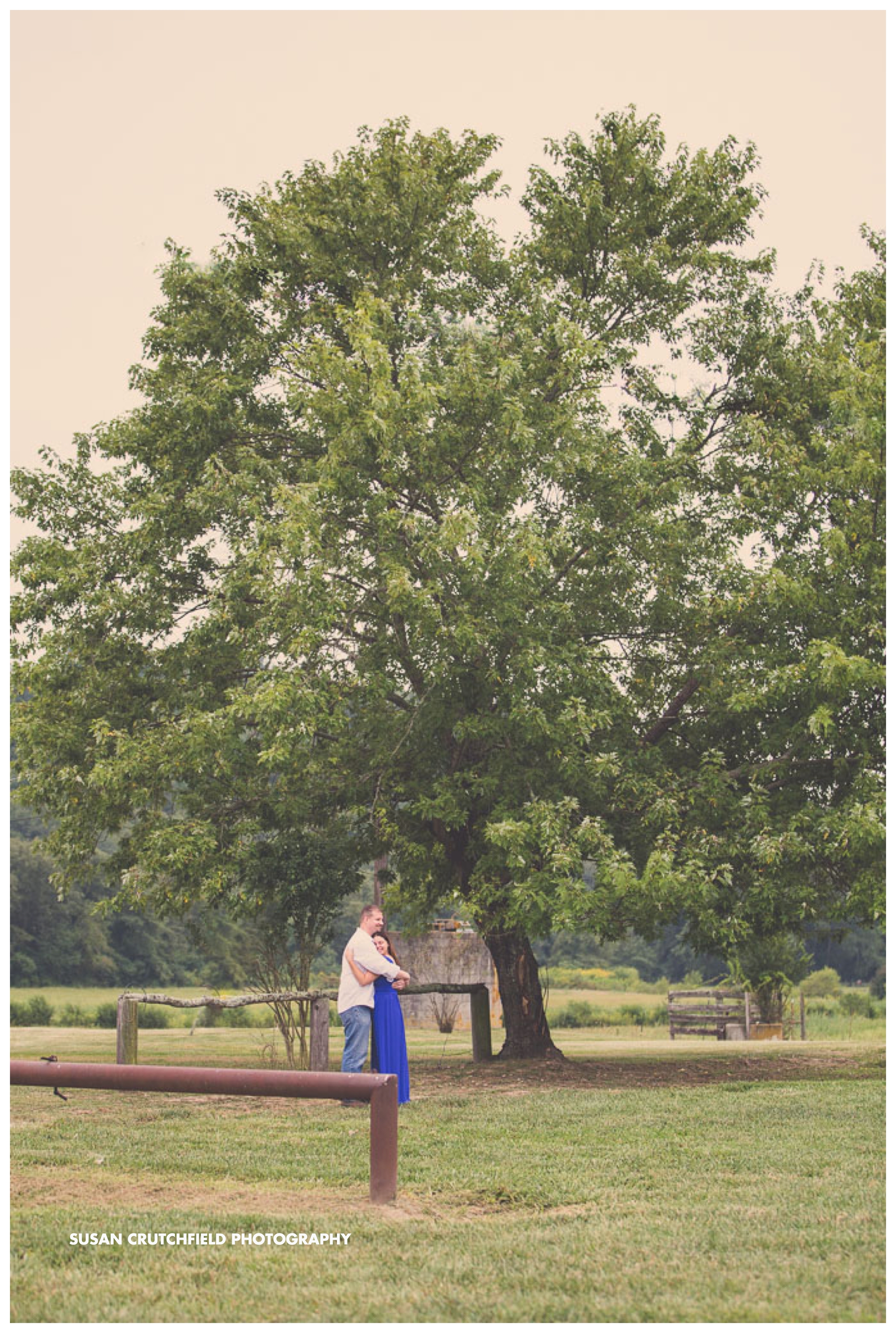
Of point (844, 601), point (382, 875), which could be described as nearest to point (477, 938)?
point (382, 875)

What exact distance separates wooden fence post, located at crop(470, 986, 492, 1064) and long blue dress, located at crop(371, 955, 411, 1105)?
7275mm

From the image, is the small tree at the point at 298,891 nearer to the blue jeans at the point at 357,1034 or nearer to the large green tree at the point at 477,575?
the large green tree at the point at 477,575

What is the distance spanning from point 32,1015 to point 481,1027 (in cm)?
1964

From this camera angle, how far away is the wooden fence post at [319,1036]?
52.0ft

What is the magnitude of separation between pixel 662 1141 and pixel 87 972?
4865 cm

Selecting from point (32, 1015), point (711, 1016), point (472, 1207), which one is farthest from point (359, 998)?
point (32, 1015)

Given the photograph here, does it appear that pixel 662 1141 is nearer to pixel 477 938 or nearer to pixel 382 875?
pixel 382 875

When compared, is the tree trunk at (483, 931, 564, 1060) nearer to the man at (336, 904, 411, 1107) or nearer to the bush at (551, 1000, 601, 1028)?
the man at (336, 904, 411, 1107)

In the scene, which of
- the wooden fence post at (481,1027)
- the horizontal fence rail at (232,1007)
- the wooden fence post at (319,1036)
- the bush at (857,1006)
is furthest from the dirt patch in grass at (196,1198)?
the bush at (857,1006)

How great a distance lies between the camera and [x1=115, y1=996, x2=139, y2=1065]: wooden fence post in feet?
51.3

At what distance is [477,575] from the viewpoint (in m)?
Answer: 16.1

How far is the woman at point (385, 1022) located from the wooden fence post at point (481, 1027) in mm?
7222

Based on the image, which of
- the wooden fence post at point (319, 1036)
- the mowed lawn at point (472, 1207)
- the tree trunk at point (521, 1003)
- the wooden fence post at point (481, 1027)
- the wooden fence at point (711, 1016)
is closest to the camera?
the mowed lawn at point (472, 1207)

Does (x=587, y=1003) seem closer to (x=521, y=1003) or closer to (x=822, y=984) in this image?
(x=822, y=984)
